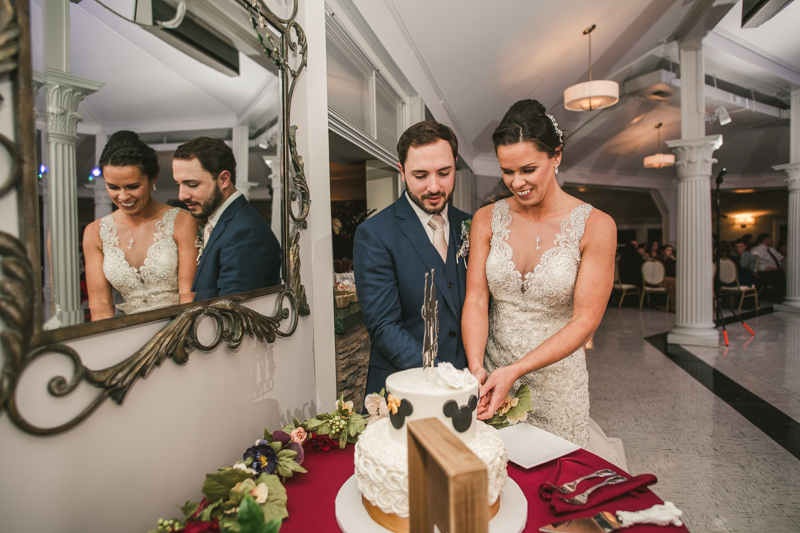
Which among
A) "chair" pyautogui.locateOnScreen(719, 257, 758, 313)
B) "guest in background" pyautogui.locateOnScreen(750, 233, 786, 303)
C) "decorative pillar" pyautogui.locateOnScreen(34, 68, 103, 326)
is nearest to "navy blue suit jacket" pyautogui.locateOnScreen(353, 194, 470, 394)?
"decorative pillar" pyautogui.locateOnScreen(34, 68, 103, 326)

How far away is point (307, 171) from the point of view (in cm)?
190

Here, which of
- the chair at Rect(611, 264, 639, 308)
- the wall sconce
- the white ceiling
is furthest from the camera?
the wall sconce

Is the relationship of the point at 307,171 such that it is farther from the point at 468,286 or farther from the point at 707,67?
the point at 707,67

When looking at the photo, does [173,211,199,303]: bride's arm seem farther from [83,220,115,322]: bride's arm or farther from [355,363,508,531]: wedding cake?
[355,363,508,531]: wedding cake

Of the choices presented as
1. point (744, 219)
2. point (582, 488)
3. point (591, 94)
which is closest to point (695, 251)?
point (591, 94)

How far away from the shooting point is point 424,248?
5.87 feet

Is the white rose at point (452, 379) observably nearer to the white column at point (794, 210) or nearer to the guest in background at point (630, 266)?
the white column at point (794, 210)

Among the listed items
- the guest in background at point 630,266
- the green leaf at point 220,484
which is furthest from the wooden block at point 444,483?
the guest in background at point 630,266

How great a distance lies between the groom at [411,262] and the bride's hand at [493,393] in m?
0.34

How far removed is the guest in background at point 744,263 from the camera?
991 cm

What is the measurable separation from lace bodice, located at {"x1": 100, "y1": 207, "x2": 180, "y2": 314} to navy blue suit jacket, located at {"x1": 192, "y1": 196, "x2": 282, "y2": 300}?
0.31 feet

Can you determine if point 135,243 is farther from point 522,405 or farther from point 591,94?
point 591,94

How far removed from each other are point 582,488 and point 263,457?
2.57 feet

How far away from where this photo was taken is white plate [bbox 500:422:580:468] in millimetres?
1217
